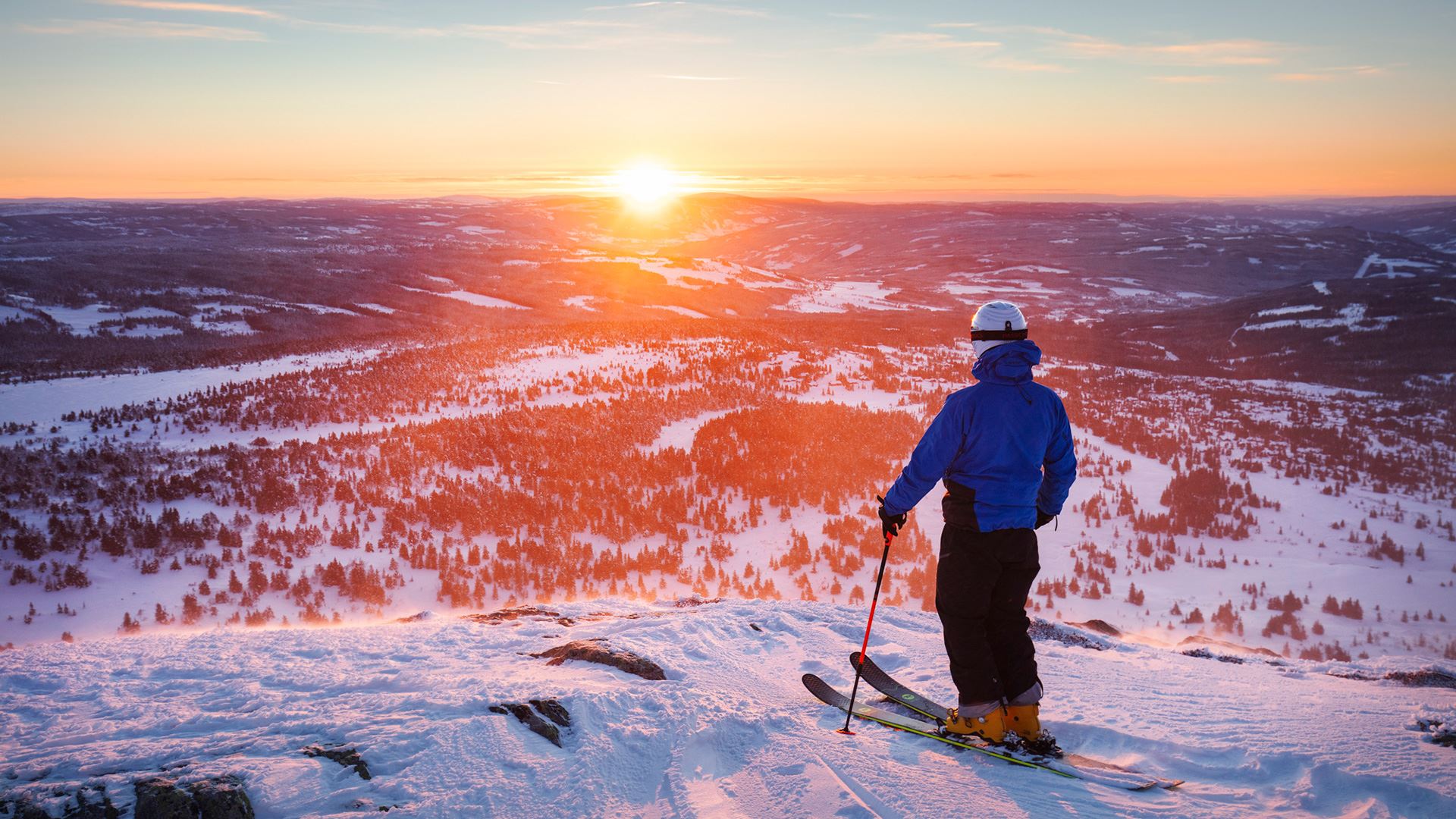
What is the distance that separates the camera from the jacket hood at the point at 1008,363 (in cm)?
388

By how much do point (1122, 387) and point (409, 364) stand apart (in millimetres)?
27337

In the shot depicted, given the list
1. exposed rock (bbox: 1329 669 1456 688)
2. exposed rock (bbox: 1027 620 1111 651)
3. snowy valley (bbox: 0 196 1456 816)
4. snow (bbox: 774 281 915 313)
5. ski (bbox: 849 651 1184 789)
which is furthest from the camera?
snow (bbox: 774 281 915 313)

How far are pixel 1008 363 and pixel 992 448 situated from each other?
0.47 meters

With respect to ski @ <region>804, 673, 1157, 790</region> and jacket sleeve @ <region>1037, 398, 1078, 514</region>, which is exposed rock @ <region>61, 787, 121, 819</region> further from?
jacket sleeve @ <region>1037, 398, 1078, 514</region>

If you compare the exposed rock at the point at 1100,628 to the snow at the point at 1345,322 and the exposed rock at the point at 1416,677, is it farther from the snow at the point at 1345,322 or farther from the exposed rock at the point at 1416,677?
the snow at the point at 1345,322

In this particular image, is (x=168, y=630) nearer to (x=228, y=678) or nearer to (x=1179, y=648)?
(x=228, y=678)

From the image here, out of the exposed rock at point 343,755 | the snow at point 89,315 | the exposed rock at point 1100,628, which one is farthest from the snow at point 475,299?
the exposed rock at point 343,755

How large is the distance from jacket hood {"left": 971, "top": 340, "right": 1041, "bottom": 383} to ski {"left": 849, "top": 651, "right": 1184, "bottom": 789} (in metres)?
2.01

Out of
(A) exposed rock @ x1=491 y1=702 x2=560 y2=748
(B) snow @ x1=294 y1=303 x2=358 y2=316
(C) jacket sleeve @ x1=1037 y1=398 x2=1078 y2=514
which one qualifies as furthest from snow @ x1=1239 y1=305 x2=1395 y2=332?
(B) snow @ x1=294 y1=303 x2=358 y2=316

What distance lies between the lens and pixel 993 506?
153 inches

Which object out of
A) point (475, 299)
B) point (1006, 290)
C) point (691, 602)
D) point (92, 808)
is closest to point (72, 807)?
point (92, 808)

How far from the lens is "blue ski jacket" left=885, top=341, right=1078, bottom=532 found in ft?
12.8

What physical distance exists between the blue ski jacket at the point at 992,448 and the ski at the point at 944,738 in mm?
1236

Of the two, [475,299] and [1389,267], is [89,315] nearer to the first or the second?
[475,299]
